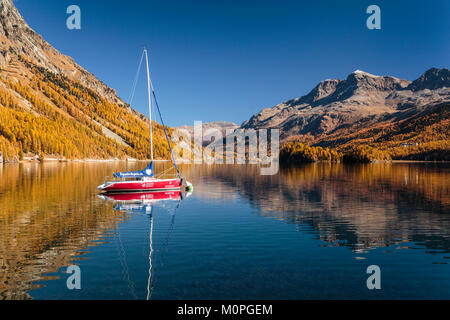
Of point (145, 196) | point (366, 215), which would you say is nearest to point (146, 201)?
point (145, 196)

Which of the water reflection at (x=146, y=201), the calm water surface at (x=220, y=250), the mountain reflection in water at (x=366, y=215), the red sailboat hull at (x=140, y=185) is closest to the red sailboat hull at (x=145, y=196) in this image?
the water reflection at (x=146, y=201)

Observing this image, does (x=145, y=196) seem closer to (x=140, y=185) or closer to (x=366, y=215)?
(x=140, y=185)

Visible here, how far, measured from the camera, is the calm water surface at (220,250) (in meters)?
19.7

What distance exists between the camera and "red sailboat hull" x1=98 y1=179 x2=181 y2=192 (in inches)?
2532

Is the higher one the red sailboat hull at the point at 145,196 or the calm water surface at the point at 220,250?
the red sailboat hull at the point at 145,196

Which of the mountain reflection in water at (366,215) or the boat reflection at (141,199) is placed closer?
the mountain reflection in water at (366,215)

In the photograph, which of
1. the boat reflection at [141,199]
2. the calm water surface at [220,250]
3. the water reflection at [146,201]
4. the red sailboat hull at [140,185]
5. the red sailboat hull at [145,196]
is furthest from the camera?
the red sailboat hull at [140,185]

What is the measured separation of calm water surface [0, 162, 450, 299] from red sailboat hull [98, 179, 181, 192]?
13.3 metres

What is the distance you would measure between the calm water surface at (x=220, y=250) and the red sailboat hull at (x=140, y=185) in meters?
Result: 13.3

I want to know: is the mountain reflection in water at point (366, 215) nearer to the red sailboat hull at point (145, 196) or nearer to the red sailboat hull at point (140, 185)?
the red sailboat hull at point (145, 196)

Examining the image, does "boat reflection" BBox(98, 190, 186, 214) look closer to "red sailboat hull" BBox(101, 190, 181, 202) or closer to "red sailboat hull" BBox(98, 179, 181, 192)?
"red sailboat hull" BBox(101, 190, 181, 202)

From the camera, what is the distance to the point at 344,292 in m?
19.3

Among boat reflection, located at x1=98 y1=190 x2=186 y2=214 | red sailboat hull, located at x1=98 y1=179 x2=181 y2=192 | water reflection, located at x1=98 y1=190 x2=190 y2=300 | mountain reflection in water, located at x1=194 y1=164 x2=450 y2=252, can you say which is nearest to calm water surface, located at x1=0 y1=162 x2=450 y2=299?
mountain reflection in water, located at x1=194 y1=164 x2=450 y2=252
